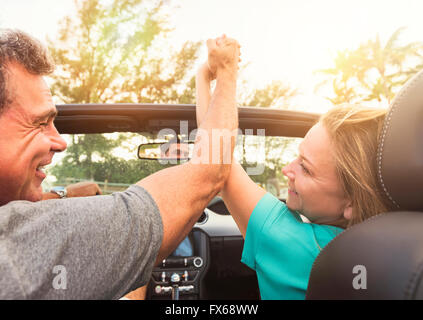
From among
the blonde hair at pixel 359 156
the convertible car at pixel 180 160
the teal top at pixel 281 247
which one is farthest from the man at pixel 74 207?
the convertible car at pixel 180 160

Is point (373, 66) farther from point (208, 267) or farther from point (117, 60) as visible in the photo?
point (208, 267)

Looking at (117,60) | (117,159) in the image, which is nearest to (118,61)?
(117,60)

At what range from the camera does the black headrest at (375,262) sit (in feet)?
3.07

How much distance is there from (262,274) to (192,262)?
125cm

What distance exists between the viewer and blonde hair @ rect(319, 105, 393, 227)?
129cm

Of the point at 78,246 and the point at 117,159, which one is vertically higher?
the point at 78,246

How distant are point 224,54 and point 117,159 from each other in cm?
150

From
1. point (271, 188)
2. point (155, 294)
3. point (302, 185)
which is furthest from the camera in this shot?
point (271, 188)

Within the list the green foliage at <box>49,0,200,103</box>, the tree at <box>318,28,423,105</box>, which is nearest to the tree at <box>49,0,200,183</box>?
the green foliage at <box>49,0,200,103</box>

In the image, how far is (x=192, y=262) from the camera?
2637 millimetres

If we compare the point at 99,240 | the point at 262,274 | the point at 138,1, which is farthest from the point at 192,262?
the point at 138,1

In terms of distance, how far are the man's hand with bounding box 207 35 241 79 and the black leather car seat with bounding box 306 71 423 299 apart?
0.68 m

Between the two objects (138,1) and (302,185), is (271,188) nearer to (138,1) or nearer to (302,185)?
(302,185)

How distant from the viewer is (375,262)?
990 mm
